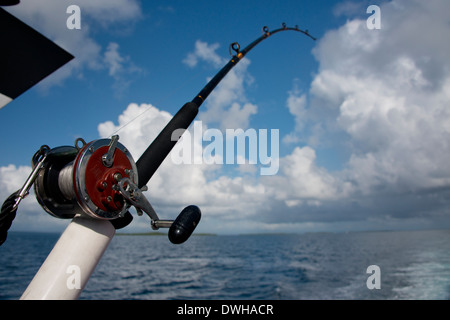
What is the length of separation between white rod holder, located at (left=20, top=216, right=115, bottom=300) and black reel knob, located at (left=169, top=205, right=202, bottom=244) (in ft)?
1.01

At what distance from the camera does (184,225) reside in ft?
4.57

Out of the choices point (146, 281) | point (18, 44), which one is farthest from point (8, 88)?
point (146, 281)

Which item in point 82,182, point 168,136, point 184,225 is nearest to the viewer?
point 82,182

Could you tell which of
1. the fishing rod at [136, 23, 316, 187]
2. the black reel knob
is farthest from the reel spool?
the fishing rod at [136, 23, 316, 187]

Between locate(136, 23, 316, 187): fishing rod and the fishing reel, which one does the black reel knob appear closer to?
the fishing reel

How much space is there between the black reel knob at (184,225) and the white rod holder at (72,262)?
0.31 metres

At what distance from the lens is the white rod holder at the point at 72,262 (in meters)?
1.19

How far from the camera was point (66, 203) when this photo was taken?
135 centimetres

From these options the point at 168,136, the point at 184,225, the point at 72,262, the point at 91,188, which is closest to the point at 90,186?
the point at 91,188

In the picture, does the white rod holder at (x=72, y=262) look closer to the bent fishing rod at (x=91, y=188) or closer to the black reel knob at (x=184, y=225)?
the bent fishing rod at (x=91, y=188)

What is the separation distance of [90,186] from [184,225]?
16.6 inches

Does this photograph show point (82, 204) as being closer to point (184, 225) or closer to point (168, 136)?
point (184, 225)

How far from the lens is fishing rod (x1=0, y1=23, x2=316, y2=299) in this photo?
1213 millimetres
